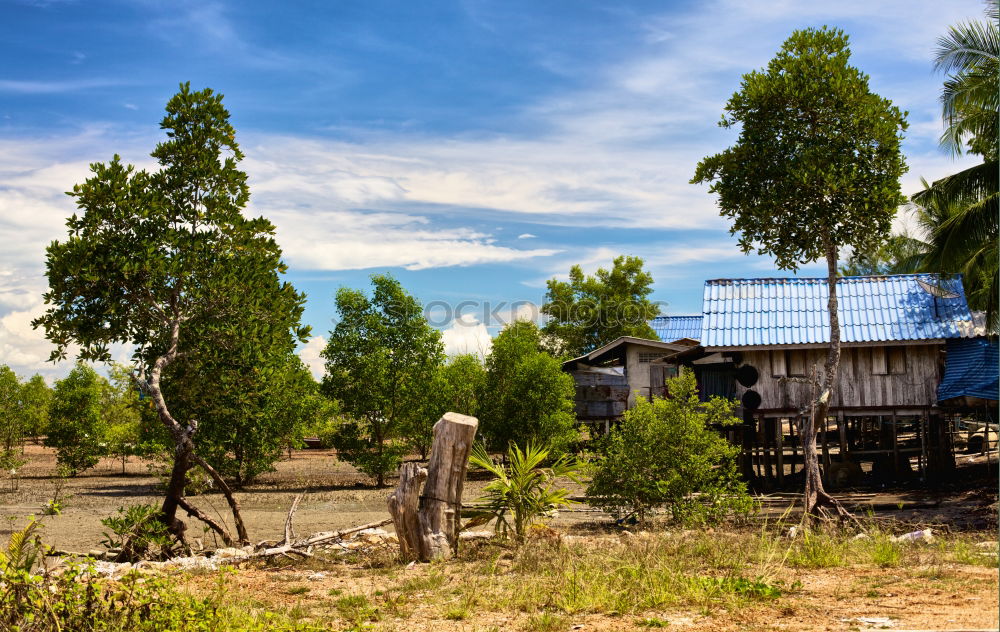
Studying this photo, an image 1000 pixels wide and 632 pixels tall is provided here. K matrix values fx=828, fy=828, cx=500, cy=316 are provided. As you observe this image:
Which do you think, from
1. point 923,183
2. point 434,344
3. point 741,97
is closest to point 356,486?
point 434,344

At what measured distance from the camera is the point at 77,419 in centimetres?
3162

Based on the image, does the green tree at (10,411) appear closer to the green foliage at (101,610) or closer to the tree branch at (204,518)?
the tree branch at (204,518)

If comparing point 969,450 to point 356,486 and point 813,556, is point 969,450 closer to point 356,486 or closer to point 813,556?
point 356,486

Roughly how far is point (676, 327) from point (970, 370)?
18177 mm

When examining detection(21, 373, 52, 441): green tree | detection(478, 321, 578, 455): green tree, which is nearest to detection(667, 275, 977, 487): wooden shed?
detection(478, 321, 578, 455): green tree

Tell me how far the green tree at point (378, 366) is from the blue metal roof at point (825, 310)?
31.5ft

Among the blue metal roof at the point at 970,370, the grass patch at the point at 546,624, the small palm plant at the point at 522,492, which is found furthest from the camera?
the blue metal roof at the point at 970,370

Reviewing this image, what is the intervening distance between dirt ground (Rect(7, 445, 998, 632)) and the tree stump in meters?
0.59

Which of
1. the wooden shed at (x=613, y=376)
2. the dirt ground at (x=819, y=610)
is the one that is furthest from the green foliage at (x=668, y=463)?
the wooden shed at (x=613, y=376)

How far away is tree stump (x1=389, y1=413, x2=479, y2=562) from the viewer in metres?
10.5

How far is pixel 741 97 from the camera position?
15242 mm

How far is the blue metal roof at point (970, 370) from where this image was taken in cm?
2045

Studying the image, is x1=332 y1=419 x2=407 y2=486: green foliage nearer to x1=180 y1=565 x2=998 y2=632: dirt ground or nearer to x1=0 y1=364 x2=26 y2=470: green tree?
x1=0 y1=364 x2=26 y2=470: green tree

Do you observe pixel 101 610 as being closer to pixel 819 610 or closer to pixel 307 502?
pixel 819 610
